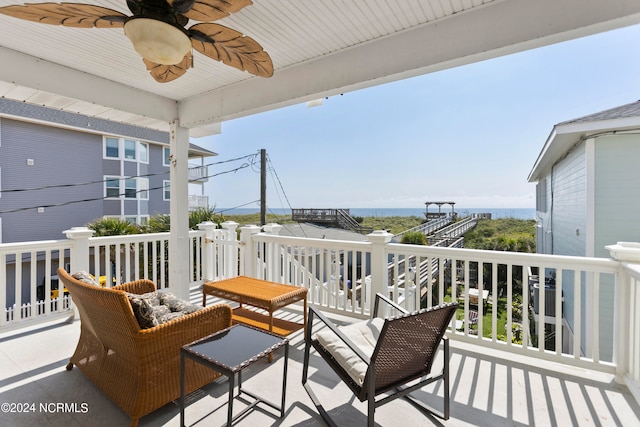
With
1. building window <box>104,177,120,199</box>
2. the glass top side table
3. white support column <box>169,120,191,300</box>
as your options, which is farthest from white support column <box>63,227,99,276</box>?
building window <box>104,177,120,199</box>

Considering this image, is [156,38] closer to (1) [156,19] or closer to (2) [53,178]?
(1) [156,19]

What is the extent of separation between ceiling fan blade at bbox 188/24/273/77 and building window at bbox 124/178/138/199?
14.0 meters

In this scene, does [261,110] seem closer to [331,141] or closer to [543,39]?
[543,39]

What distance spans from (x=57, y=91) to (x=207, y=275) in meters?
3.36

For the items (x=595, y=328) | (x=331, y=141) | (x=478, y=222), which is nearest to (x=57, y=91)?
(x=595, y=328)

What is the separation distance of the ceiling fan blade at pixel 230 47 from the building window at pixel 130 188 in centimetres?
1399

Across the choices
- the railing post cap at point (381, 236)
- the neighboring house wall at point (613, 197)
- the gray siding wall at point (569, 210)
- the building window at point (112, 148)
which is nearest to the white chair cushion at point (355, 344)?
the railing post cap at point (381, 236)

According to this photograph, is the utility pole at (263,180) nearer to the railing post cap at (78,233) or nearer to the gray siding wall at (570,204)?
the railing post cap at (78,233)

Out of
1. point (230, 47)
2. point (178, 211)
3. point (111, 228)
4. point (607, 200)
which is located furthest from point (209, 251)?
point (607, 200)

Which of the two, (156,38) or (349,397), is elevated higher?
(156,38)

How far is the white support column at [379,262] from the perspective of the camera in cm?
345

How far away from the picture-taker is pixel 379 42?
2.62 metres

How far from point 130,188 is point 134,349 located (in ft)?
47.5

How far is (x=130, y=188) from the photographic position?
45.9 ft
